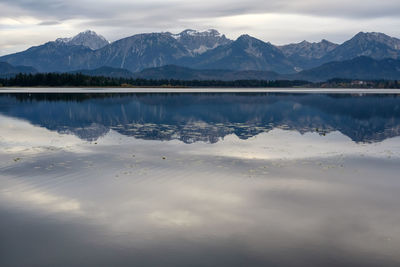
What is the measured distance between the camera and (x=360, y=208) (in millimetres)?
22438

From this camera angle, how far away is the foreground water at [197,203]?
54.5ft

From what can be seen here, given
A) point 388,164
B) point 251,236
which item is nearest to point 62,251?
point 251,236

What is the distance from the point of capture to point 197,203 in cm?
2288

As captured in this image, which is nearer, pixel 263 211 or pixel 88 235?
pixel 88 235

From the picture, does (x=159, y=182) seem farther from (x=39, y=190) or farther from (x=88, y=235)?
(x=88, y=235)

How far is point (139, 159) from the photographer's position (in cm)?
3575

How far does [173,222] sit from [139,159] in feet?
54.1

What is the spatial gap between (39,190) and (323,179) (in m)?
18.9

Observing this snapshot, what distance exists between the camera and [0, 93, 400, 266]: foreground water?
Result: 16.6 metres

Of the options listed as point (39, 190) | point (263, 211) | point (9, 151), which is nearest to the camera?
point (263, 211)

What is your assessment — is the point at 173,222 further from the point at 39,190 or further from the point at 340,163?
the point at 340,163

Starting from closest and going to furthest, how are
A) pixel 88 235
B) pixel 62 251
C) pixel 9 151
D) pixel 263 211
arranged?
pixel 62 251 < pixel 88 235 < pixel 263 211 < pixel 9 151

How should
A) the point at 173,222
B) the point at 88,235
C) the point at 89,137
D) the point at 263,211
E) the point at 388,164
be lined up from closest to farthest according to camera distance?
the point at 88,235 < the point at 173,222 < the point at 263,211 < the point at 388,164 < the point at 89,137

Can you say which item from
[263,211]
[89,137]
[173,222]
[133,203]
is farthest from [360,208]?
[89,137]
